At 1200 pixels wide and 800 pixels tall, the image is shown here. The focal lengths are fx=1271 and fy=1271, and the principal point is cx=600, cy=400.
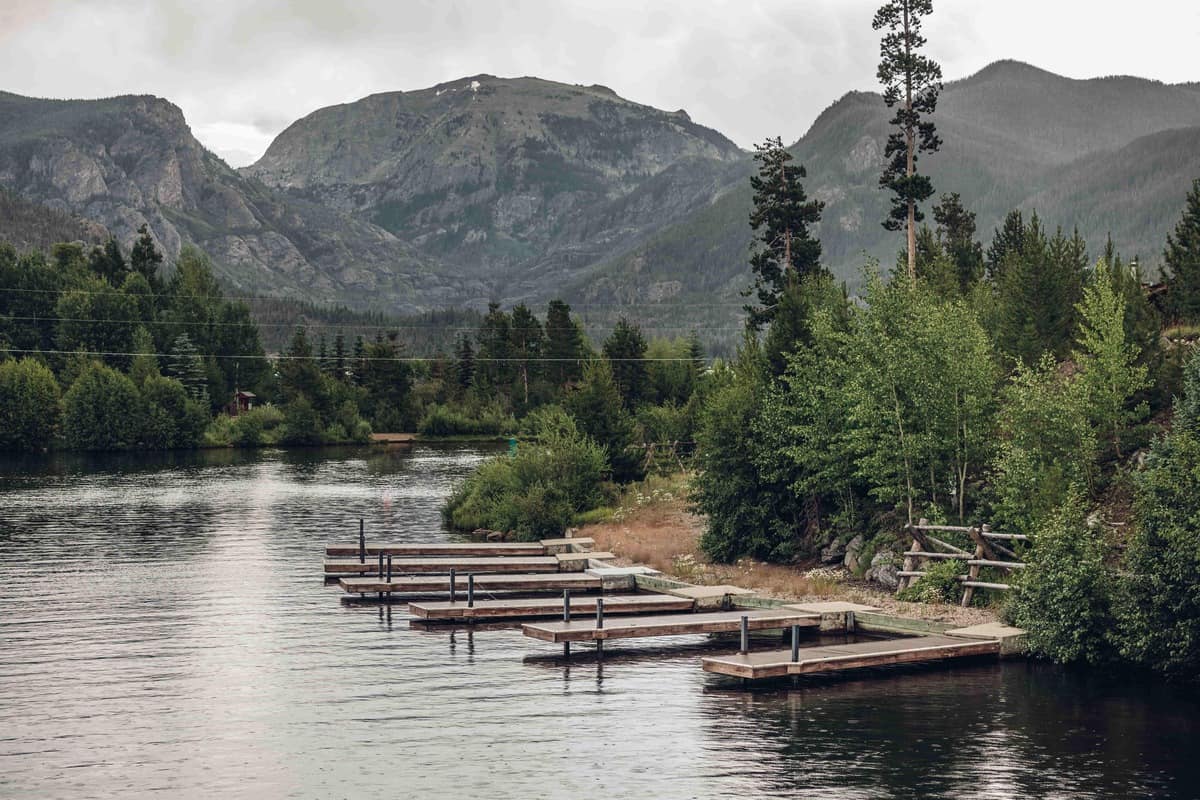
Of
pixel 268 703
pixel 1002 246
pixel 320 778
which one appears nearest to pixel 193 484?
pixel 1002 246

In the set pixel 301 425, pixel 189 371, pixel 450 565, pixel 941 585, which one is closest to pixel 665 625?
pixel 941 585

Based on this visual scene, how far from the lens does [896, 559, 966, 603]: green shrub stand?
48312 mm

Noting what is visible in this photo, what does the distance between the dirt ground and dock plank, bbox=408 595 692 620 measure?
4271mm

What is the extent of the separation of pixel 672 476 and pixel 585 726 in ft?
175

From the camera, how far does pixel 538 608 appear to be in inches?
1954

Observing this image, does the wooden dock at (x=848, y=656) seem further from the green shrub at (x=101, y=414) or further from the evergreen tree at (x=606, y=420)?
the green shrub at (x=101, y=414)

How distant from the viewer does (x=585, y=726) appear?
34094 millimetres

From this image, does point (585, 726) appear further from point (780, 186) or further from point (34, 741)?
point (780, 186)

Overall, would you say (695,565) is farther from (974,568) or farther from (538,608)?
(974,568)

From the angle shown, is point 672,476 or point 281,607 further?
point 672,476

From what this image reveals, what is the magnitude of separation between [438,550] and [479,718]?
3143 cm

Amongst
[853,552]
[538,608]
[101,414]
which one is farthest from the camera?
[101,414]

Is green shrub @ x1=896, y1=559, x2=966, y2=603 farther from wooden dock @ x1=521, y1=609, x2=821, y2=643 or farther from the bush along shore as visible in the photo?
wooden dock @ x1=521, y1=609, x2=821, y2=643

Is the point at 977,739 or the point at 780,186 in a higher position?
the point at 780,186
